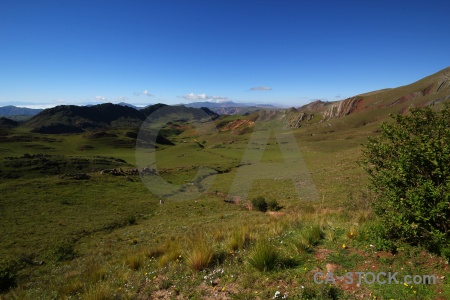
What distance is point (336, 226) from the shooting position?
890 cm

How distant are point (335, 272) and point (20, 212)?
108 feet

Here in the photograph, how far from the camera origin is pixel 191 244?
28.2 feet

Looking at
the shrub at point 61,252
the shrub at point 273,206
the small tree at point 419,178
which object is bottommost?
the shrub at point 273,206

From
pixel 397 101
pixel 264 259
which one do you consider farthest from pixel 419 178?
pixel 397 101

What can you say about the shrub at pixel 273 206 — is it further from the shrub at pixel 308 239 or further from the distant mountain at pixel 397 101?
the distant mountain at pixel 397 101

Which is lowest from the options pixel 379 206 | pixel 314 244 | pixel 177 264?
pixel 177 264

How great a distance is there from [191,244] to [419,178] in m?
6.72

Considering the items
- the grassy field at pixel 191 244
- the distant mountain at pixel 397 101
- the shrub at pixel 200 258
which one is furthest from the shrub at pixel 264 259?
the distant mountain at pixel 397 101

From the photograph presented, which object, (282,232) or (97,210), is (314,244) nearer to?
(282,232)

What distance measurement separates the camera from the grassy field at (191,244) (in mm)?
5906

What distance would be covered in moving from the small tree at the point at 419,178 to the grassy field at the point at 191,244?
626 millimetres

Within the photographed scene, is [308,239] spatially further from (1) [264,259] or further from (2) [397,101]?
(2) [397,101]

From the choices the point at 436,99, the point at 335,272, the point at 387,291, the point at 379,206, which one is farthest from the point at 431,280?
the point at 436,99

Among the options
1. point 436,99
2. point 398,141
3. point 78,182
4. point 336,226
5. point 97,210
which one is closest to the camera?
point 398,141
